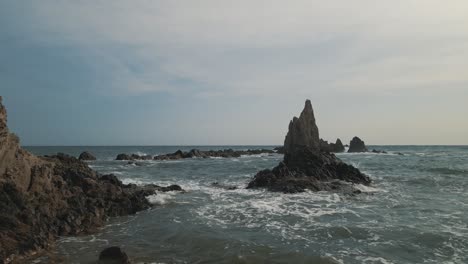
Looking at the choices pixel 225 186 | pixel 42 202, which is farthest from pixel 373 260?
pixel 225 186

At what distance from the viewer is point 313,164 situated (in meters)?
26.1

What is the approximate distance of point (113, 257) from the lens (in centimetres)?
946

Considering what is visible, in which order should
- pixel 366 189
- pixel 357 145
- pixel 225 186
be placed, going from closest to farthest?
pixel 366 189, pixel 225 186, pixel 357 145

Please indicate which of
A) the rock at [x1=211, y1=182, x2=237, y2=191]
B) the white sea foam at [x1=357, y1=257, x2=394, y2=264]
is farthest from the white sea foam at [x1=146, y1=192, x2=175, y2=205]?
the white sea foam at [x1=357, y1=257, x2=394, y2=264]

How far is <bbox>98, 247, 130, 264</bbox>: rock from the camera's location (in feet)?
30.5

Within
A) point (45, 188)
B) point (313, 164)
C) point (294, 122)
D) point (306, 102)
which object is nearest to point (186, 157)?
point (294, 122)

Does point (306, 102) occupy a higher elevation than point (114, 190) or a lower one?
higher

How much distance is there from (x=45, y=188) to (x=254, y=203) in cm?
912

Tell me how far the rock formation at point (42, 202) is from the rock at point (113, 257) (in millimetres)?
2171

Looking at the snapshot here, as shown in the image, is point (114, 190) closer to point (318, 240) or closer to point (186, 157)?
point (318, 240)

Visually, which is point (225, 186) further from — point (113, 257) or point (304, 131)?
point (304, 131)

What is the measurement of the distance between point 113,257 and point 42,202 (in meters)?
4.99

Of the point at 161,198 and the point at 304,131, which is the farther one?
the point at 304,131

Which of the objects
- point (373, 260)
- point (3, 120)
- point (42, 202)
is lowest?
point (373, 260)
